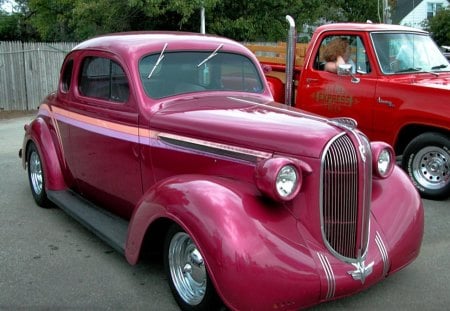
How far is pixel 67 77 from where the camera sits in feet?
18.3

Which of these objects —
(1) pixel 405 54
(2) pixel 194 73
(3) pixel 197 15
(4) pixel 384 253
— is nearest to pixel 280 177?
(4) pixel 384 253

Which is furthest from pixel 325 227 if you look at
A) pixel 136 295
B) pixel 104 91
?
pixel 104 91

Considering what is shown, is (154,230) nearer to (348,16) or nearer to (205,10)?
(205,10)

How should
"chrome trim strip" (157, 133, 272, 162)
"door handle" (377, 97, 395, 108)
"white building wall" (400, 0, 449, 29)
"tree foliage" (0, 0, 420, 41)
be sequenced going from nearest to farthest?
"chrome trim strip" (157, 133, 272, 162) → "door handle" (377, 97, 395, 108) → "tree foliage" (0, 0, 420, 41) → "white building wall" (400, 0, 449, 29)

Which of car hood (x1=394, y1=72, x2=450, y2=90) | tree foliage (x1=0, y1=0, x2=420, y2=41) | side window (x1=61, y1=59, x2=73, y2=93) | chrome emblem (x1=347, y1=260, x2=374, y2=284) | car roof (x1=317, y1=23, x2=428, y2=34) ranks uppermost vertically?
tree foliage (x1=0, y1=0, x2=420, y2=41)

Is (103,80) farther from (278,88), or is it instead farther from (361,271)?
(278,88)

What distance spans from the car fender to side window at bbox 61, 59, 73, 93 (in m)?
2.62

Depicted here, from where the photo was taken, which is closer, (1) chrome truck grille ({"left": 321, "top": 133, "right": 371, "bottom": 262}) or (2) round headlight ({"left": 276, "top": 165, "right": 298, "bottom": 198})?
(2) round headlight ({"left": 276, "top": 165, "right": 298, "bottom": 198})

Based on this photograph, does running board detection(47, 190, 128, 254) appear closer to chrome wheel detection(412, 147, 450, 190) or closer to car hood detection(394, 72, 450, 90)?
chrome wheel detection(412, 147, 450, 190)

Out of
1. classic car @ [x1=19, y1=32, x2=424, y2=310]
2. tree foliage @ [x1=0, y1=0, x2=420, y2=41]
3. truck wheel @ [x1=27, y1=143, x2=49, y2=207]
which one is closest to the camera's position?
classic car @ [x1=19, y1=32, x2=424, y2=310]

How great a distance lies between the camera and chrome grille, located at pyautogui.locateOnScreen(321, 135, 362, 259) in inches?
129

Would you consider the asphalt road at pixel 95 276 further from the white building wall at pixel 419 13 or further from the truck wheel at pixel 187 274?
the white building wall at pixel 419 13

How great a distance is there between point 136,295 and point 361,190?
5.73 feet

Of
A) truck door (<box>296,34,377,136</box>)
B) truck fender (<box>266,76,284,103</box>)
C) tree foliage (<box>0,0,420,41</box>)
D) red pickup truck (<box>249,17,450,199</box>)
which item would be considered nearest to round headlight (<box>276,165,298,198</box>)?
red pickup truck (<box>249,17,450,199</box>)
